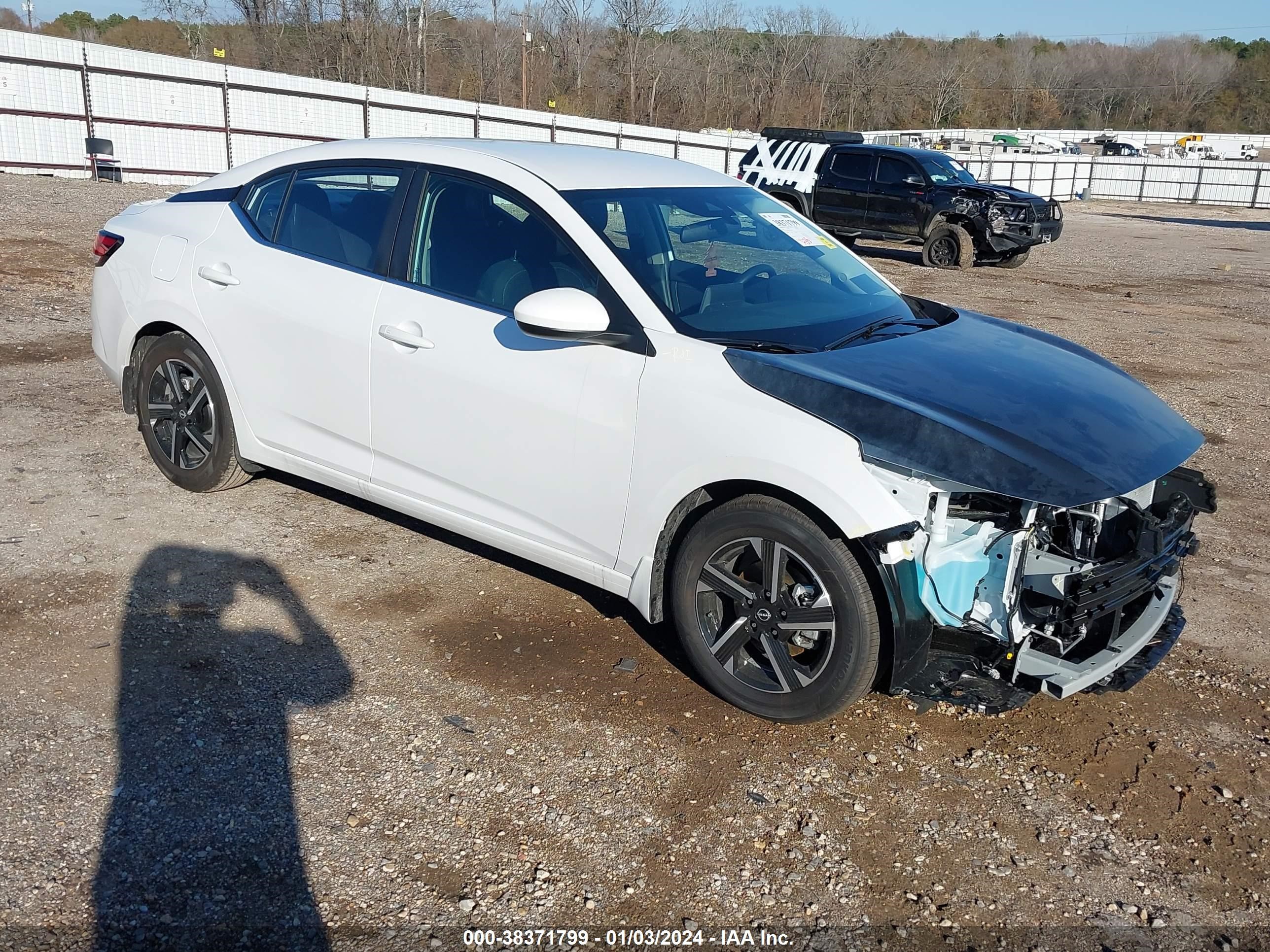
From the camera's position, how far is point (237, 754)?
332 centimetres

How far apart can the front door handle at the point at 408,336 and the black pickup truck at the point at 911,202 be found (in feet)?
49.1

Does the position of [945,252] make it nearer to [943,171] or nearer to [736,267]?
[943,171]

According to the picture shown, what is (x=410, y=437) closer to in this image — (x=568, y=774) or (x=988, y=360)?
(x=568, y=774)

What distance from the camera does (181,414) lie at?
525 centimetres

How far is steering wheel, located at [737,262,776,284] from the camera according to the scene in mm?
4207

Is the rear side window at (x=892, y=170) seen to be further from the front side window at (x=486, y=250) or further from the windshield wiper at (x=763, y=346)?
the windshield wiper at (x=763, y=346)

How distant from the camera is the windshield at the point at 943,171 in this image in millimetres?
17812

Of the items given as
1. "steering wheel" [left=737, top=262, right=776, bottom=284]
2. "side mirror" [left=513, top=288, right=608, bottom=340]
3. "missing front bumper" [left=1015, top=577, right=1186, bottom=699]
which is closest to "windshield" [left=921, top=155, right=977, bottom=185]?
"steering wheel" [left=737, top=262, right=776, bottom=284]

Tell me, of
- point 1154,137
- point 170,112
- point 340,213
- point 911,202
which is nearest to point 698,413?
point 340,213

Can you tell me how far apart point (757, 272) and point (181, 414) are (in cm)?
292

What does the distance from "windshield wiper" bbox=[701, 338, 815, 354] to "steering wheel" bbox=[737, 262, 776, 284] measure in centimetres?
49

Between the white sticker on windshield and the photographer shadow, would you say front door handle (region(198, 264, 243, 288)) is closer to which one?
the photographer shadow

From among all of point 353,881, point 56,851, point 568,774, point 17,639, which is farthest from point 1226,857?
point 17,639

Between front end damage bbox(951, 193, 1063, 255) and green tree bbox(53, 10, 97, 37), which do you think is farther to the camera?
green tree bbox(53, 10, 97, 37)
